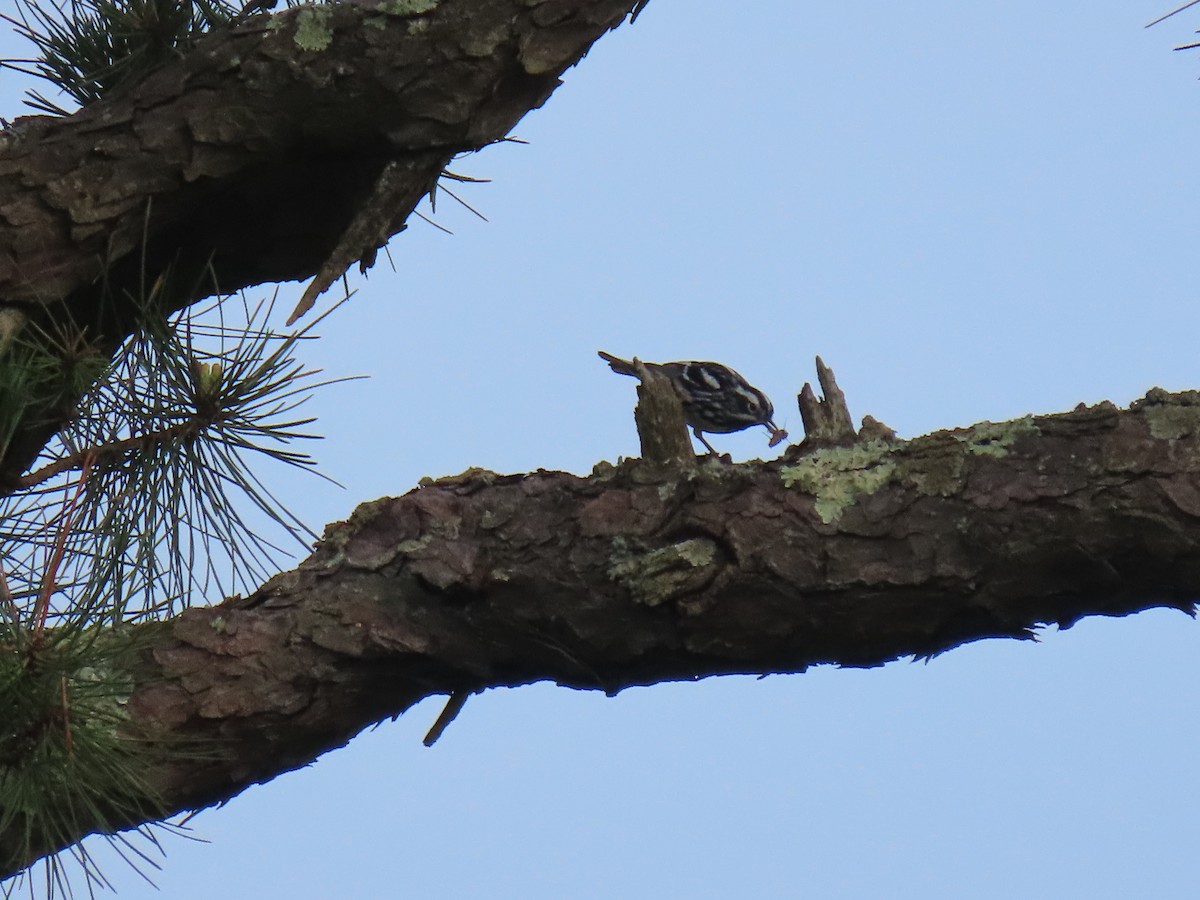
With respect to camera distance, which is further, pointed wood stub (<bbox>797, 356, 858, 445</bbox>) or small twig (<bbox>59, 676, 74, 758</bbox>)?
pointed wood stub (<bbox>797, 356, 858, 445</bbox>)

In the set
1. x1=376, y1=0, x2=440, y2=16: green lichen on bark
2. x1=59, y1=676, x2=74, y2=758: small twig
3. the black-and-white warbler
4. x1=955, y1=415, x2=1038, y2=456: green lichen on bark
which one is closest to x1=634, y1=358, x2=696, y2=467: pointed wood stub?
x1=955, y1=415, x2=1038, y2=456: green lichen on bark

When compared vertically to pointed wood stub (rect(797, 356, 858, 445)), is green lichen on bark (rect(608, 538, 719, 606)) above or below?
below

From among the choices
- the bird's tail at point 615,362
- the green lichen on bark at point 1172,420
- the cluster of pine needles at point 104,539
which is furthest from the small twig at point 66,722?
the bird's tail at point 615,362

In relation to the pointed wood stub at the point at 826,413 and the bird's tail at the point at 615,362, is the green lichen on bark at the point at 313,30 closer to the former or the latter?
the pointed wood stub at the point at 826,413

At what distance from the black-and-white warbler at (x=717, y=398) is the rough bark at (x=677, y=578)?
10.4 ft

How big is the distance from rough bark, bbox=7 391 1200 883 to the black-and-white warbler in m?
3.16

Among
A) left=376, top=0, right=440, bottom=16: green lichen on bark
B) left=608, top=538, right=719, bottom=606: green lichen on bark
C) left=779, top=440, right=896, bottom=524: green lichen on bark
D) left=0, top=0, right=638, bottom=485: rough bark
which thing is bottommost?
left=608, top=538, right=719, bottom=606: green lichen on bark

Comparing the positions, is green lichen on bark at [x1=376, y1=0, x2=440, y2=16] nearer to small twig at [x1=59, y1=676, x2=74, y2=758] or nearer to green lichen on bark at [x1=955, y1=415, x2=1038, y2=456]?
green lichen on bark at [x1=955, y1=415, x2=1038, y2=456]

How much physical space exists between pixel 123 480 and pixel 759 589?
1.72 meters

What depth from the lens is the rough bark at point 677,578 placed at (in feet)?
10.3

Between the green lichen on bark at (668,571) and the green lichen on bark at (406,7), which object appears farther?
the green lichen on bark at (406,7)

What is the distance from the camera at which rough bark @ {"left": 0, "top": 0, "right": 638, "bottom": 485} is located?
151 inches

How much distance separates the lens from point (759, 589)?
128 inches

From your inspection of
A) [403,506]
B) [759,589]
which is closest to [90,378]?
[403,506]
